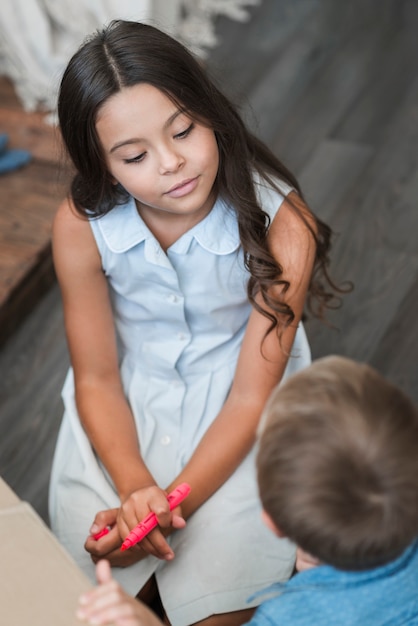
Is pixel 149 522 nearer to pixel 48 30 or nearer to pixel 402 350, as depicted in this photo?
pixel 402 350

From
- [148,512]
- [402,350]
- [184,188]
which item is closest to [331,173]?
[402,350]

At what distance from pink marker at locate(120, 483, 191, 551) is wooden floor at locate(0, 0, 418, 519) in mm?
569

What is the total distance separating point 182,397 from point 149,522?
270mm

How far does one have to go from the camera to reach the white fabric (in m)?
2.35

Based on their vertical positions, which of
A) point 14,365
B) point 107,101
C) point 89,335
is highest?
point 107,101

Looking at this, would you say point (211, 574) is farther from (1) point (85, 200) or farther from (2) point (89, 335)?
(1) point (85, 200)

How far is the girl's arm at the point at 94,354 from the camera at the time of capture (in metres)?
1.24

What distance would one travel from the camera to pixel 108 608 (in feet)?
2.45

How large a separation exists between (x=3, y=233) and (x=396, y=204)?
3.11 ft

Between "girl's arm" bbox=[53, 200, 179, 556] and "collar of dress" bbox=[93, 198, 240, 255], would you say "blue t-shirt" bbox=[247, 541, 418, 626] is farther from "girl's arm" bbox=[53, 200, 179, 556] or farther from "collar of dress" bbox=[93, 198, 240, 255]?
"collar of dress" bbox=[93, 198, 240, 255]

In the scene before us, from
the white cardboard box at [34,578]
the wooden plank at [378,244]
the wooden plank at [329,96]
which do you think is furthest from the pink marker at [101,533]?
the wooden plank at [329,96]

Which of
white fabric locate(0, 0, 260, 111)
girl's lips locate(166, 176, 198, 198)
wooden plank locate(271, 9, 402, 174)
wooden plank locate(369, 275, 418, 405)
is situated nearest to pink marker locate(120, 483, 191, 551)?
girl's lips locate(166, 176, 198, 198)

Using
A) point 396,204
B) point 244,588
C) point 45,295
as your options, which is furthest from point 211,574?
point 396,204

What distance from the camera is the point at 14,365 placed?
6.35ft
